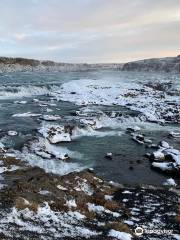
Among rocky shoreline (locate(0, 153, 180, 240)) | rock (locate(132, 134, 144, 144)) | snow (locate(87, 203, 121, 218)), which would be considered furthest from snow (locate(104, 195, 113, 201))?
rock (locate(132, 134, 144, 144))

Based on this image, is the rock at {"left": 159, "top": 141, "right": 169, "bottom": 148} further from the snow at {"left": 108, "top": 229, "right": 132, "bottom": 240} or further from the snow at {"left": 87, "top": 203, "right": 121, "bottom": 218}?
the snow at {"left": 108, "top": 229, "right": 132, "bottom": 240}

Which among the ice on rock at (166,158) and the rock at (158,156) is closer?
the ice on rock at (166,158)

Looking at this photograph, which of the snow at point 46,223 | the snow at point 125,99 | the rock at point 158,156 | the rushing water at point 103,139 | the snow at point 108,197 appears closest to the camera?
the snow at point 46,223

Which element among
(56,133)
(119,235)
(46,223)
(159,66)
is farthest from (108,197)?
(159,66)

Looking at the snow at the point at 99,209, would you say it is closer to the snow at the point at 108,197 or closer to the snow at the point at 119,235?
the snow at the point at 108,197

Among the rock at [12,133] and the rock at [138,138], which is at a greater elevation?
the rock at [12,133]

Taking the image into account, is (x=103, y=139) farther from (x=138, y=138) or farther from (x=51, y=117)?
(x=51, y=117)

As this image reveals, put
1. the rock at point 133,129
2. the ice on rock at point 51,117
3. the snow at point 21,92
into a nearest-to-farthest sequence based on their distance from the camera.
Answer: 1. the rock at point 133,129
2. the ice on rock at point 51,117
3. the snow at point 21,92

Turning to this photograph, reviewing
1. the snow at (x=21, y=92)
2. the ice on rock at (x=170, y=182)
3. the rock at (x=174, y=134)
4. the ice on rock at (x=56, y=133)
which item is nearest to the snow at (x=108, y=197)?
the ice on rock at (x=170, y=182)

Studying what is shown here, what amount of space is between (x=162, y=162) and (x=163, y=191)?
15.3ft

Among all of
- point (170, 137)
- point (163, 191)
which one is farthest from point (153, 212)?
point (170, 137)

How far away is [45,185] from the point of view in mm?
16438

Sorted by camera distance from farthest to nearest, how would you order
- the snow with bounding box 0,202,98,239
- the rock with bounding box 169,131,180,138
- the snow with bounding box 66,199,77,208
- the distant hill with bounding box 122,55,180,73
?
the distant hill with bounding box 122,55,180,73
the rock with bounding box 169,131,180,138
the snow with bounding box 66,199,77,208
the snow with bounding box 0,202,98,239

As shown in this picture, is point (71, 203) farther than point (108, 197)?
No
